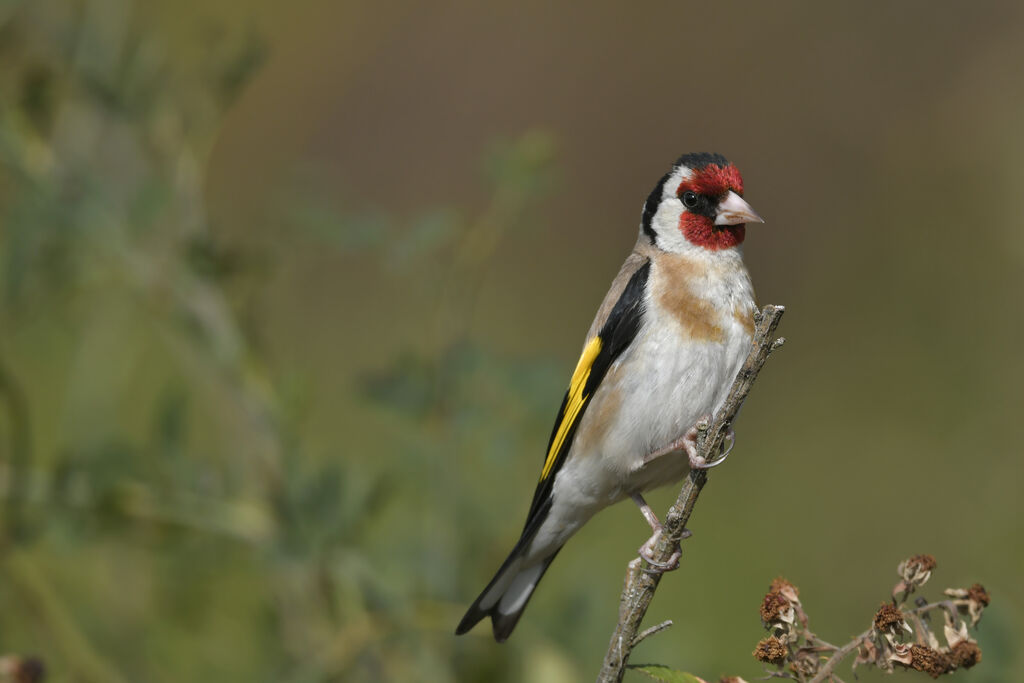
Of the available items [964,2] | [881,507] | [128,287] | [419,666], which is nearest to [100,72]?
[128,287]

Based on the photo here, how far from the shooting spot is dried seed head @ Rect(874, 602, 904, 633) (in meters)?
1.34

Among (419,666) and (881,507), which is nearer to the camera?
(419,666)

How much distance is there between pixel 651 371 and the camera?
238 cm

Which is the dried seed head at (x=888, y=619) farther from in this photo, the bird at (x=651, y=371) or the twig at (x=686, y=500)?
the bird at (x=651, y=371)

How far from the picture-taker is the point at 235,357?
101 inches

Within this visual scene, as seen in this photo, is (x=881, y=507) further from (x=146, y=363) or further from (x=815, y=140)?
(x=146, y=363)

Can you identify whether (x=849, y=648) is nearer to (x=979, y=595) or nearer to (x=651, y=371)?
(x=979, y=595)

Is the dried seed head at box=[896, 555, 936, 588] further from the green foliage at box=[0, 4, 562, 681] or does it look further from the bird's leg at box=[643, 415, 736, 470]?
the green foliage at box=[0, 4, 562, 681]

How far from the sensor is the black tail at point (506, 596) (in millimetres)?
2336

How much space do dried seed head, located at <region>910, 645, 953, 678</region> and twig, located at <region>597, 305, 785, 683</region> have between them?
0.35 meters

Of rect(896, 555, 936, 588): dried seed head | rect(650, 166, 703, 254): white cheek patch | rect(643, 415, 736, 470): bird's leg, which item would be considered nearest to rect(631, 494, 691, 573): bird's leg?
rect(643, 415, 736, 470): bird's leg

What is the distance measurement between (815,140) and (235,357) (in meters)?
4.22

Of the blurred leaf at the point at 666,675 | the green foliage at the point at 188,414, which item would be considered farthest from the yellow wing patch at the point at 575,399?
the blurred leaf at the point at 666,675

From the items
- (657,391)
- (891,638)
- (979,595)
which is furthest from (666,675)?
(657,391)
